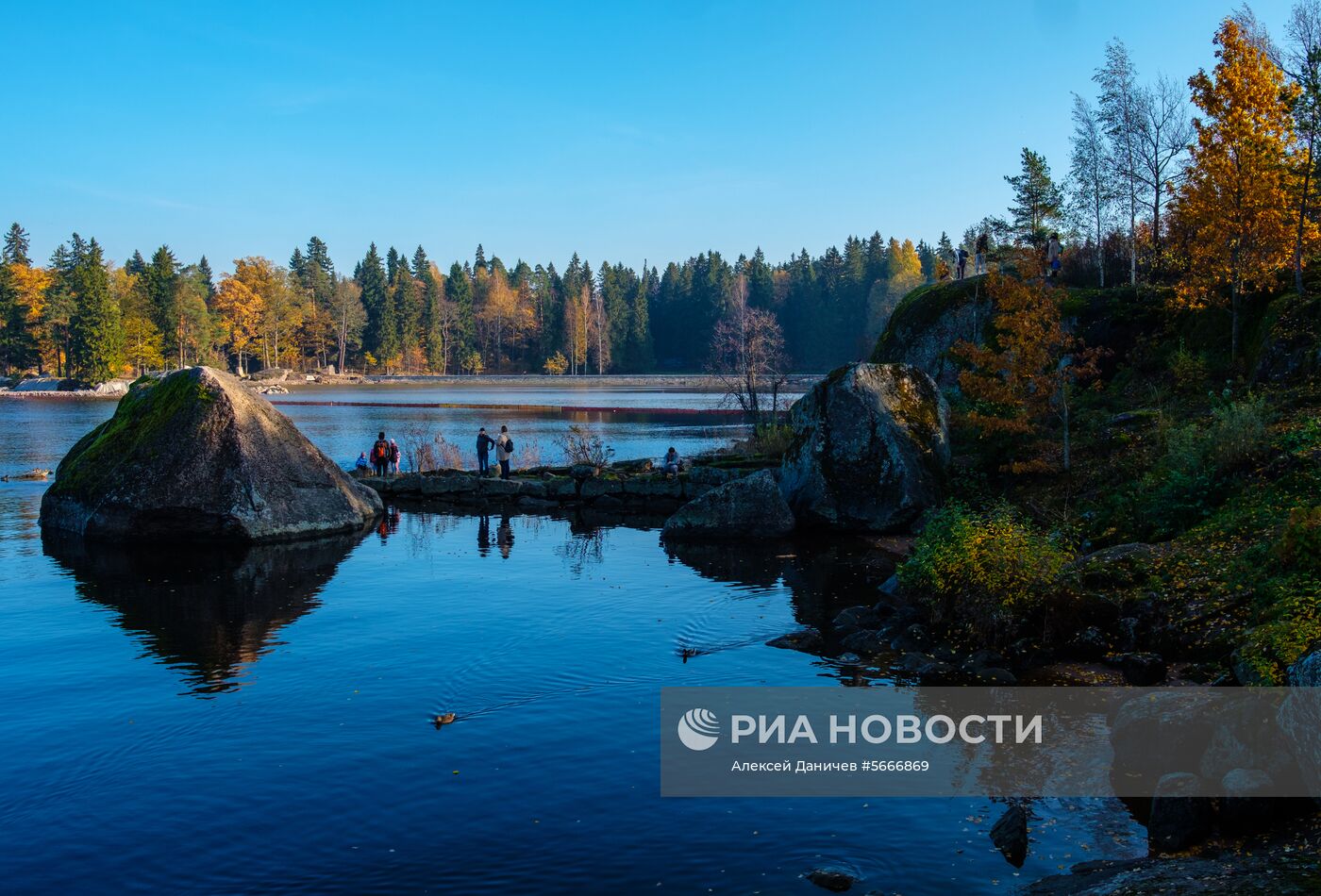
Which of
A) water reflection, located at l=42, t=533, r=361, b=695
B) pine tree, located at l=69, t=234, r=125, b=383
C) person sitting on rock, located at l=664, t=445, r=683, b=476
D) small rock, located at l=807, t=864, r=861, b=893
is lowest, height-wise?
small rock, located at l=807, t=864, r=861, b=893

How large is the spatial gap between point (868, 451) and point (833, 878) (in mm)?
16674

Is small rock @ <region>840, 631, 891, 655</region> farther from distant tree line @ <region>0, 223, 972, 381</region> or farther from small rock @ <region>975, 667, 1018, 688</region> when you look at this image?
distant tree line @ <region>0, 223, 972, 381</region>

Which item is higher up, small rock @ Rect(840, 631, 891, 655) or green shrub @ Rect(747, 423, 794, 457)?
green shrub @ Rect(747, 423, 794, 457)

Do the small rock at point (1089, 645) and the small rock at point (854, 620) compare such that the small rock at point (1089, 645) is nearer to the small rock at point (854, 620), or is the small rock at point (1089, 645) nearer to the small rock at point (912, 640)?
the small rock at point (912, 640)

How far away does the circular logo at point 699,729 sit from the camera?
1047cm

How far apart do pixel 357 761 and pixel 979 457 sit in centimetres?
1889

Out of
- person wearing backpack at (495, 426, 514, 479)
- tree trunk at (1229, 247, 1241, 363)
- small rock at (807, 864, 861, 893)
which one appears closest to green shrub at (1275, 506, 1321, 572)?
small rock at (807, 864, 861, 893)

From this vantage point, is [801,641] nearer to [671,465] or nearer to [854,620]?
[854,620]

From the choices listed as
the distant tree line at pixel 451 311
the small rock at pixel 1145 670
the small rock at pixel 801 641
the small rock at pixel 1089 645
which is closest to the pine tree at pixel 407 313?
the distant tree line at pixel 451 311

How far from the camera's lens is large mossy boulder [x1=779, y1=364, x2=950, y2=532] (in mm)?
23031

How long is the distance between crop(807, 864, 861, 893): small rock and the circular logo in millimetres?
2950

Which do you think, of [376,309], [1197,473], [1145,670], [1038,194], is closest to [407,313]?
[376,309]

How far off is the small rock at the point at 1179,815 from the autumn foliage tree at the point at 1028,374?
14951 millimetres

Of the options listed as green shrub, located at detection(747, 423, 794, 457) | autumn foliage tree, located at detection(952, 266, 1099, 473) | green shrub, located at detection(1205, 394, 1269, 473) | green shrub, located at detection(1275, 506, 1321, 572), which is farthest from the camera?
green shrub, located at detection(747, 423, 794, 457)
